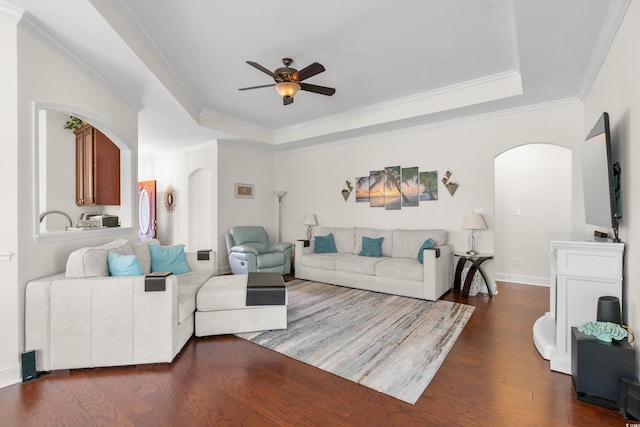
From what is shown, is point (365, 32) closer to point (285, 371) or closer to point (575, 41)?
point (575, 41)

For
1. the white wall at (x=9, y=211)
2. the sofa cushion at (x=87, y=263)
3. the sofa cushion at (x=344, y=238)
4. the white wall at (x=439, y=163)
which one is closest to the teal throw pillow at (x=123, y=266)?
the sofa cushion at (x=87, y=263)

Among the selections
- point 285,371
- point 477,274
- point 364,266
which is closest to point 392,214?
point 364,266

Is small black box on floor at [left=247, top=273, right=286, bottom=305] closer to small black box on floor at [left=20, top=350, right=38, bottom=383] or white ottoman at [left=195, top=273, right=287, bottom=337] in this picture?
white ottoman at [left=195, top=273, right=287, bottom=337]

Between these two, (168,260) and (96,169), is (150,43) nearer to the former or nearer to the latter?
(96,169)

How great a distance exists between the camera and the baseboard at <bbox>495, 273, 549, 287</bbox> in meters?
5.23

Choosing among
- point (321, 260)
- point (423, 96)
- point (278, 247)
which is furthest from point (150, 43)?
point (278, 247)

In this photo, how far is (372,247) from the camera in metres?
5.29

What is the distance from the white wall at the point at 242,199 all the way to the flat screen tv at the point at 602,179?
534cm

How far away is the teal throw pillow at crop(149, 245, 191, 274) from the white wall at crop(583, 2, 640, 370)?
13.9 feet

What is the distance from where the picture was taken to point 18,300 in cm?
232

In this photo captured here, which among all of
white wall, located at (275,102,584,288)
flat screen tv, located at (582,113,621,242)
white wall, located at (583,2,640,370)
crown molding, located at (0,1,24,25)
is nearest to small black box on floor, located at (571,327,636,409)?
white wall, located at (583,2,640,370)

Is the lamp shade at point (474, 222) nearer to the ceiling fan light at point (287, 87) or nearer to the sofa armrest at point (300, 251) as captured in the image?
the sofa armrest at point (300, 251)

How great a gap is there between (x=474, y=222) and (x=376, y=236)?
5.27ft

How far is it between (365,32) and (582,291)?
2.94 meters
